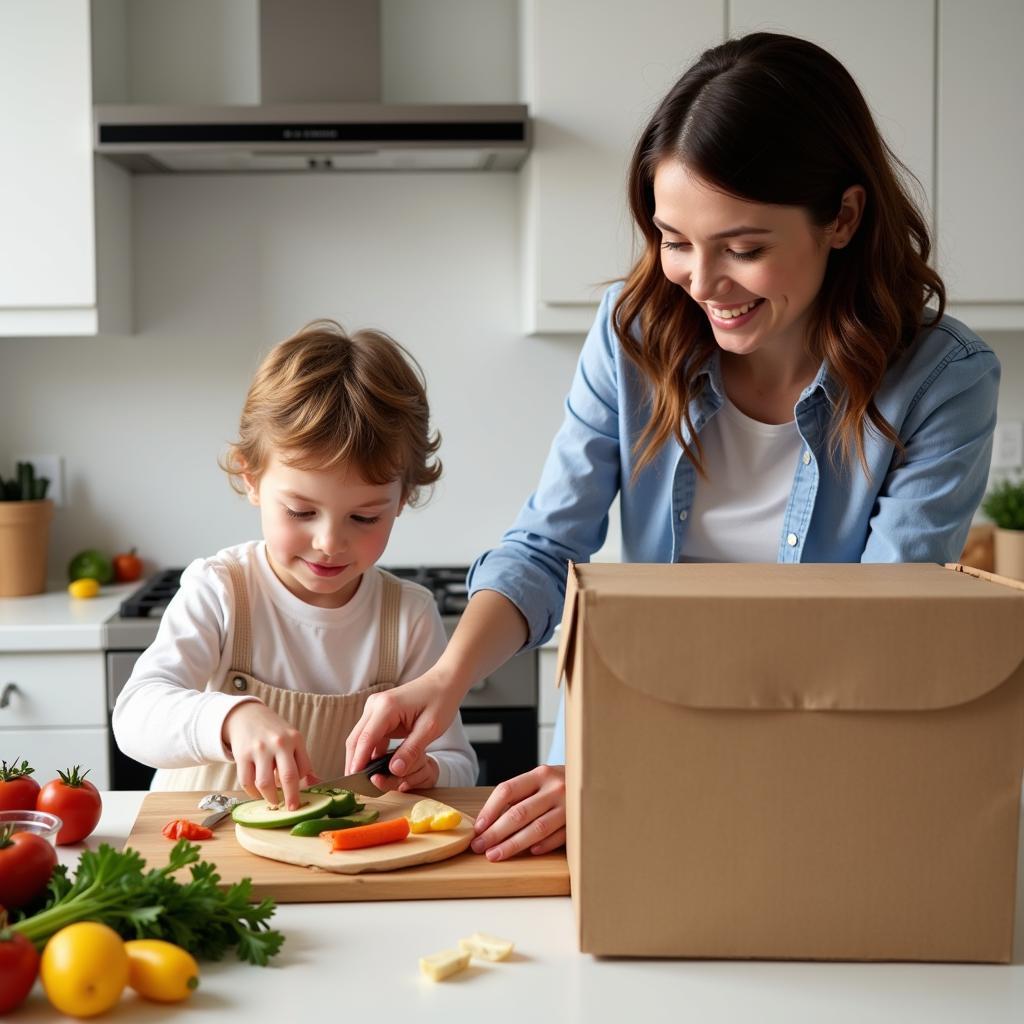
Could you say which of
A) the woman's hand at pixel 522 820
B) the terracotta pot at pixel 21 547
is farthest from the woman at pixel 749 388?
the terracotta pot at pixel 21 547

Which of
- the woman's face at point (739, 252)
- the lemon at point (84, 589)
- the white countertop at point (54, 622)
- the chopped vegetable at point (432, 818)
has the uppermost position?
the woman's face at point (739, 252)

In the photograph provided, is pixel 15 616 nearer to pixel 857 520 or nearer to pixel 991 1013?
pixel 857 520

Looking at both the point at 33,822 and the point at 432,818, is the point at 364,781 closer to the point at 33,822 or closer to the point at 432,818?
the point at 432,818

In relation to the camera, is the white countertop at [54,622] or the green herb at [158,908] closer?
the green herb at [158,908]

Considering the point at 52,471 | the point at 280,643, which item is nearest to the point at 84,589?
the point at 52,471

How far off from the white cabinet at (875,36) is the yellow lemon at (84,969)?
211cm

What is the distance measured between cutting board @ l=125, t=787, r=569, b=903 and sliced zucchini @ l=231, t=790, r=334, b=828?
1.1 inches

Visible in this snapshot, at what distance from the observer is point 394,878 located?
103 centimetres

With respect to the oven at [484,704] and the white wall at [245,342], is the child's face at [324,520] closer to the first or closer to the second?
the oven at [484,704]

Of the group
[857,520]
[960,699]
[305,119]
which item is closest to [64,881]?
[960,699]

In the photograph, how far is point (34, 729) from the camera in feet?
7.64

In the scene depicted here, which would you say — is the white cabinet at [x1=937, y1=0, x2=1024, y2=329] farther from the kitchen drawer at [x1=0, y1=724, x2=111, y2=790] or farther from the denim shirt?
the kitchen drawer at [x1=0, y1=724, x2=111, y2=790]

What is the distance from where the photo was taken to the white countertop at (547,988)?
84 centimetres

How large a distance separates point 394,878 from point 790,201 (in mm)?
746
